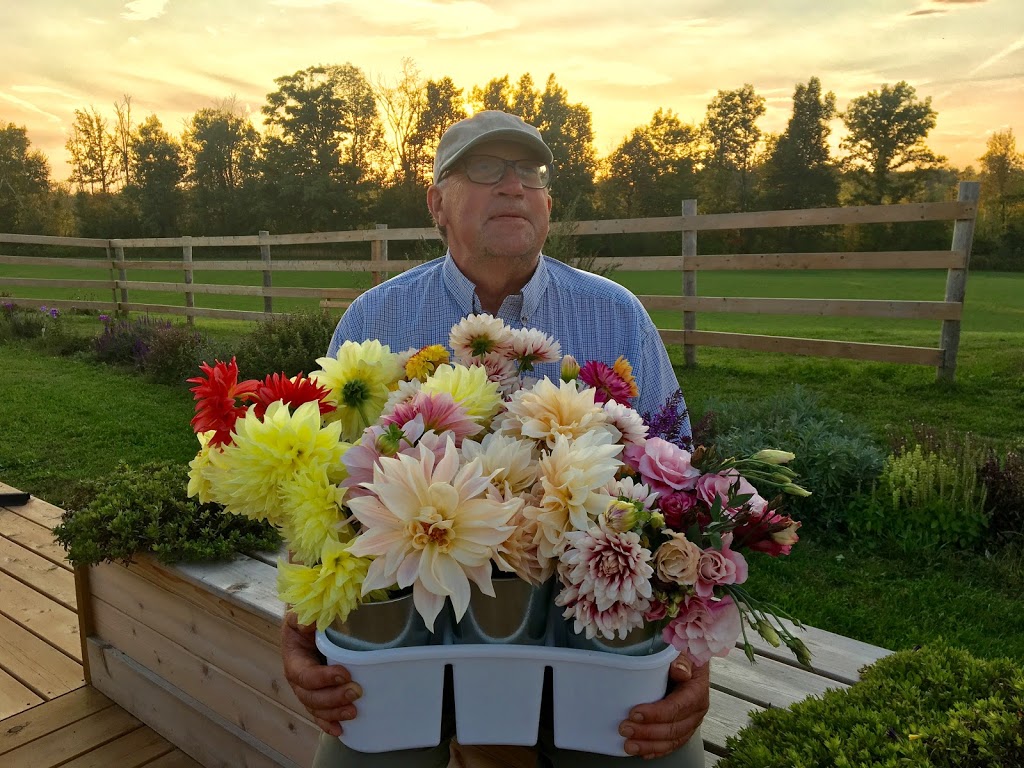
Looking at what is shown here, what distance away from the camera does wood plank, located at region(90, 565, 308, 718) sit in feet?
6.71

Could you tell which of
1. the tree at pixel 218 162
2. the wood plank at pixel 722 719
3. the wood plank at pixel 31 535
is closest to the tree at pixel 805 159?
the tree at pixel 218 162

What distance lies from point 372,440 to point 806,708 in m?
0.86

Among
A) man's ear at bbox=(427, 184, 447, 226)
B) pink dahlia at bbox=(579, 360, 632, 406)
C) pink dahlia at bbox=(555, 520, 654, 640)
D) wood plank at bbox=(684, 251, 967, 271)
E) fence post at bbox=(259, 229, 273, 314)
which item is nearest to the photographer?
pink dahlia at bbox=(555, 520, 654, 640)

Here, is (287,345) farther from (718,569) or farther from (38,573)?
(718,569)

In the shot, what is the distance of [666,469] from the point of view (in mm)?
924

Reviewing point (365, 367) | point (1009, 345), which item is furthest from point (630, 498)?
point (1009, 345)

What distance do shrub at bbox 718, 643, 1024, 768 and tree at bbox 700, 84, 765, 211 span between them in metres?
37.1

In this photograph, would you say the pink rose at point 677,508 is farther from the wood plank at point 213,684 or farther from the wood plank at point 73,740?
the wood plank at point 73,740

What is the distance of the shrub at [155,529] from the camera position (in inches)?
89.5

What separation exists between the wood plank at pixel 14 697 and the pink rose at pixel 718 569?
8.74 feet

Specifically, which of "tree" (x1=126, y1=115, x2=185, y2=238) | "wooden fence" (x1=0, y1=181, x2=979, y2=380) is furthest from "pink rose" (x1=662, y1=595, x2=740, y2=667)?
"tree" (x1=126, y1=115, x2=185, y2=238)

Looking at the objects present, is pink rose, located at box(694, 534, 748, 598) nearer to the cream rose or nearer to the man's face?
the cream rose

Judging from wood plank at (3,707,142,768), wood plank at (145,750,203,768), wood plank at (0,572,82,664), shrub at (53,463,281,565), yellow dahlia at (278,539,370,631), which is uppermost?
yellow dahlia at (278,539,370,631)

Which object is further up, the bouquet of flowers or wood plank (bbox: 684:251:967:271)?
wood plank (bbox: 684:251:967:271)
